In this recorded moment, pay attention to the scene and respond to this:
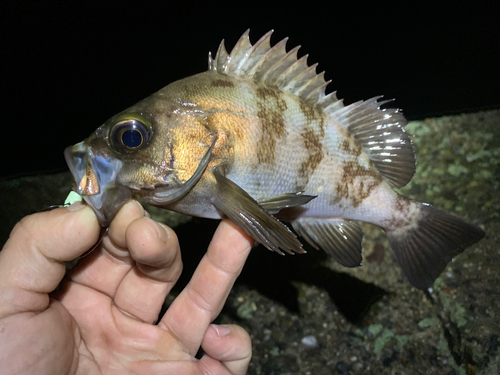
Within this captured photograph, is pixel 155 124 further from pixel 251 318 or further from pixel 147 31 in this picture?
pixel 251 318

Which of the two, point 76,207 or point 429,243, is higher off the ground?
point 76,207

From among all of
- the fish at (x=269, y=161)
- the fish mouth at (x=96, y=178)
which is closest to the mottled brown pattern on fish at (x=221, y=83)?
the fish at (x=269, y=161)

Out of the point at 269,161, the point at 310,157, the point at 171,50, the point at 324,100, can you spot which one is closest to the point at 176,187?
the point at 269,161

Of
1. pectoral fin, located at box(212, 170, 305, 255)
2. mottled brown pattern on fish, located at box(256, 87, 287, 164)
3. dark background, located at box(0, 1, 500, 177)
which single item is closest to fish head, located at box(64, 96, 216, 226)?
pectoral fin, located at box(212, 170, 305, 255)

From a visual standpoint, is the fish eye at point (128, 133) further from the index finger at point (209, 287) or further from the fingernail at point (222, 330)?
the fingernail at point (222, 330)

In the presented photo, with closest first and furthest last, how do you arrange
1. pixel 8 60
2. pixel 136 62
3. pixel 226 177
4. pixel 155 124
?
pixel 155 124, pixel 226 177, pixel 8 60, pixel 136 62

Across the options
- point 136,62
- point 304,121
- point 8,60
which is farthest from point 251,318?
point 8,60

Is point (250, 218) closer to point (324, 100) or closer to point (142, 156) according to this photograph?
point (142, 156)
